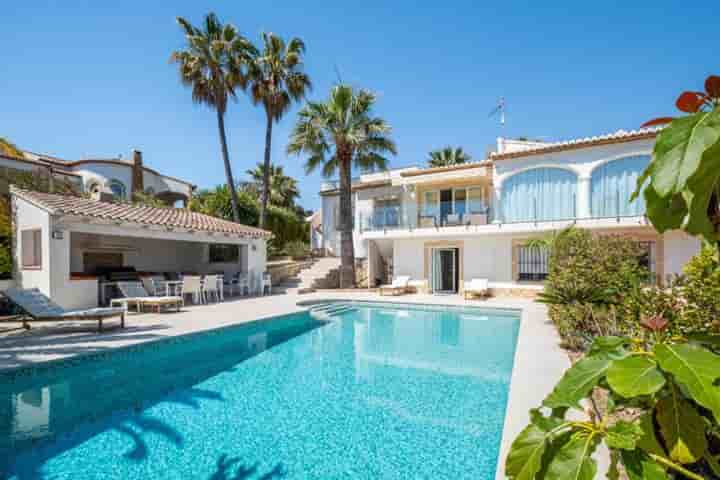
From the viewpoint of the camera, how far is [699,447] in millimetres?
1285

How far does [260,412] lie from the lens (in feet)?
20.1

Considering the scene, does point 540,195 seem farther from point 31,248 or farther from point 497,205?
point 31,248

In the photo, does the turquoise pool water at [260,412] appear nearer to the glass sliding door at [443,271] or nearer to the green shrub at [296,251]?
the glass sliding door at [443,271]

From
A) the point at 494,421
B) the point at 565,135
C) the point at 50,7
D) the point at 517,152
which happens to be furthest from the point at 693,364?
the point at 565,135

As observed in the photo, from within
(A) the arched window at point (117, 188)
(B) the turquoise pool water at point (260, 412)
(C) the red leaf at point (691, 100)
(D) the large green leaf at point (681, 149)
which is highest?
(A) the arched window at point (117, 188)

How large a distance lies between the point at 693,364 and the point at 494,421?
Result: 5.33 m

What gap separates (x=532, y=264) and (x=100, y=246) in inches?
927

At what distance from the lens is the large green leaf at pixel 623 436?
3.83 feet

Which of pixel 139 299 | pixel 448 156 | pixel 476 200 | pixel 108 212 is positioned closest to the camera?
pixel 139 299

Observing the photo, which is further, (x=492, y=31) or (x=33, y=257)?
(x=492, y=31)

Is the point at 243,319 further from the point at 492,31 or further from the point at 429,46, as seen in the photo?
the point at 492,31

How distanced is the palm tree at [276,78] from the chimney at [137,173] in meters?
11.5

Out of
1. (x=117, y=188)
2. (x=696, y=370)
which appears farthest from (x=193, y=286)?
(x=696, y=370)

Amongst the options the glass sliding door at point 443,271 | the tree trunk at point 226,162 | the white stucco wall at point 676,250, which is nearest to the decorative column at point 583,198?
the white stucco wall at point 676,250
